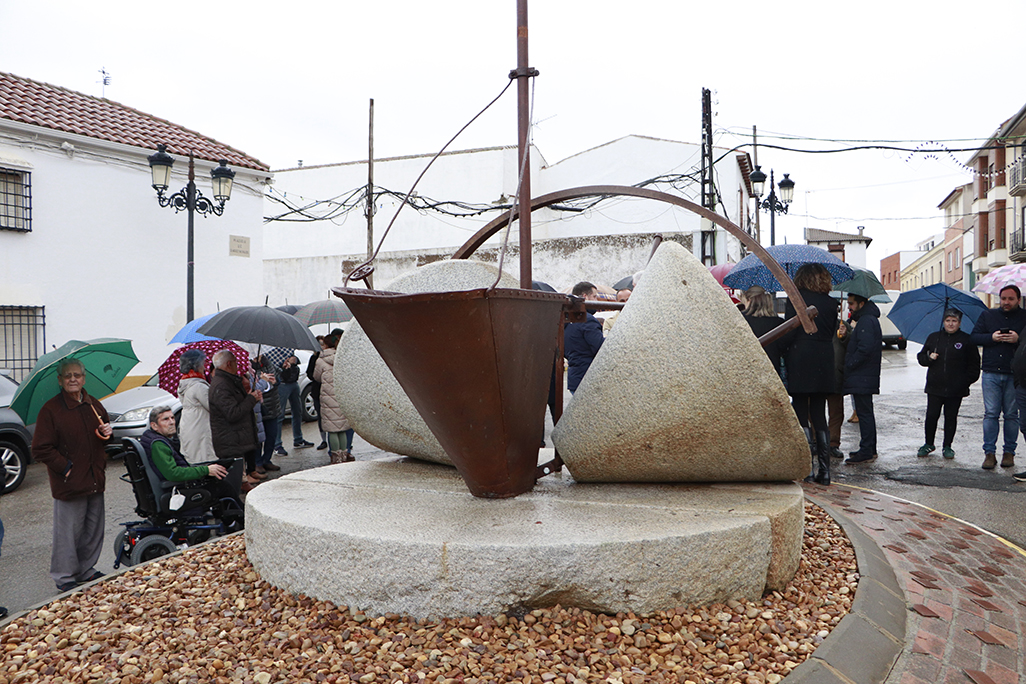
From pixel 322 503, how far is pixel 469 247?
229 centimetres

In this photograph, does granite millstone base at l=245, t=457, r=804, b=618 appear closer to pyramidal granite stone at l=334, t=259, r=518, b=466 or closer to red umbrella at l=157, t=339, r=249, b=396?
pyramidal granite stone at l=334, t=259, r=518, b=466

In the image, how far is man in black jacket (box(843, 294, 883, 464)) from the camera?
7242 mm

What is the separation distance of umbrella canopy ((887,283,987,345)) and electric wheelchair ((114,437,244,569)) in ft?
23.8

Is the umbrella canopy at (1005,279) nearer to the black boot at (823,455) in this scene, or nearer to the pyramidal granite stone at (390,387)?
the black boot at (823,455)

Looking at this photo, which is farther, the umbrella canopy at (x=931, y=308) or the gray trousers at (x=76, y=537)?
the umbrella canopy at (x=931, y=308)

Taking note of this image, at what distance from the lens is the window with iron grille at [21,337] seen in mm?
12242

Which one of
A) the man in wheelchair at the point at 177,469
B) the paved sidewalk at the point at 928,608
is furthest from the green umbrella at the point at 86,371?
the paved sidewalk at the point at 928,608

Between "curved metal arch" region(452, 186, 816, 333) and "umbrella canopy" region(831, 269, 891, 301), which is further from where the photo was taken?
"umbrella canopy" region(831, 269, 891, 301)

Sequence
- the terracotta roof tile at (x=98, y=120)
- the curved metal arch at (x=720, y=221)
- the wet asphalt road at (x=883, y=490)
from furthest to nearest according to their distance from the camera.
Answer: the terracotta roof tile at (x=98, y=120) < the wet asphalt road at (x=883, y=490) < the curved metal arch at (x=720, y=221)

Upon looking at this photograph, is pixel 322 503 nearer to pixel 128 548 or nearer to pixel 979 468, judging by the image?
pixel 128 548

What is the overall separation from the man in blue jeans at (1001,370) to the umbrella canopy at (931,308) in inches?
24.3

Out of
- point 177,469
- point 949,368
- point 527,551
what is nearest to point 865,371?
point 949,368

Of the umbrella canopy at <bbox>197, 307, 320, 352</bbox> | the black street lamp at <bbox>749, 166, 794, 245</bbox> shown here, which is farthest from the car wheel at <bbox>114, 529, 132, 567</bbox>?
the black street lamp at <bbox>749, 166, 794, 245</bbox>

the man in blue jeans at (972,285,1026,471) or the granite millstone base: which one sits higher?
the man in blue jeans at (972,285,1026,471)
